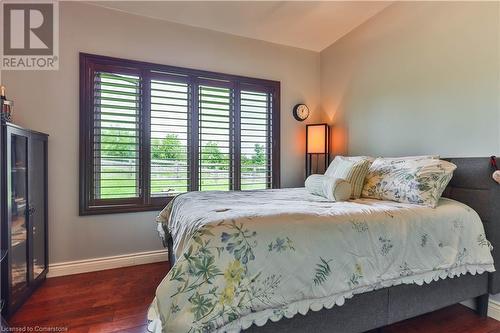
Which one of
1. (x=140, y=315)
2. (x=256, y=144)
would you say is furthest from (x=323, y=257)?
(x=256, y=144)

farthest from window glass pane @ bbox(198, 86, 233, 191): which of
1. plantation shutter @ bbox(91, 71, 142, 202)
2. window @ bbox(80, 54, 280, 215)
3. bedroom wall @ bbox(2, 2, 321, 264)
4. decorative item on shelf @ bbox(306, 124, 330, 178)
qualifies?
decorative item on shelf @ bbox(306, 124, 330, 178)

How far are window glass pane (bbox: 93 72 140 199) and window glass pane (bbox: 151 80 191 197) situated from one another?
0.17 metres

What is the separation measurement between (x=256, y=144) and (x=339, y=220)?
2097 mm

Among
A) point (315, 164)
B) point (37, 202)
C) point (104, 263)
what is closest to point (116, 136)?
point (37, 202)

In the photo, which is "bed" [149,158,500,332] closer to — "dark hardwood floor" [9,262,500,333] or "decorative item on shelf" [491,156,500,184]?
"decorative item on shelf" [491,156,500,184]

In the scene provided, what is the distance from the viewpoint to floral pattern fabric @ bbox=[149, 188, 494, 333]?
42.6 inches

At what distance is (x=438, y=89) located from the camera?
7.40 feet

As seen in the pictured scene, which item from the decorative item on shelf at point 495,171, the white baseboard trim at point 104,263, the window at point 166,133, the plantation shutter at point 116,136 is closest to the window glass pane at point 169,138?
the window at point 166,133

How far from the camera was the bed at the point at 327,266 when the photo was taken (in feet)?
3.60

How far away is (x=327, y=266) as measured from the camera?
50.9 inches

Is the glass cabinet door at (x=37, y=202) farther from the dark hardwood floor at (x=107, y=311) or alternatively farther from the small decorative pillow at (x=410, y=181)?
the small decorative pillow at (x=410, y=181)

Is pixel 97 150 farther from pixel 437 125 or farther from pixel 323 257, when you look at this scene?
pixel 437 125

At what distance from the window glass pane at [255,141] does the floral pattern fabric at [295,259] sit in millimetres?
1695

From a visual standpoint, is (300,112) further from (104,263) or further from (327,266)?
(104,263)
